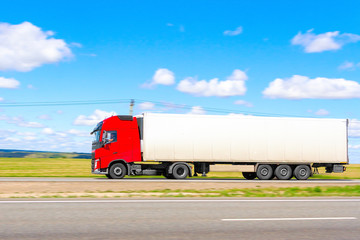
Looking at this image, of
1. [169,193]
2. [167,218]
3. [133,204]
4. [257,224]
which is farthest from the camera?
[169,193]

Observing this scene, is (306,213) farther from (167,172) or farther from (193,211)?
(167,172)

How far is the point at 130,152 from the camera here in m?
25.2

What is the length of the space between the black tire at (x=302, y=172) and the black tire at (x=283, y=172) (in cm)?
37

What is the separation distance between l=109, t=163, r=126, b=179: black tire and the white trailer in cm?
138

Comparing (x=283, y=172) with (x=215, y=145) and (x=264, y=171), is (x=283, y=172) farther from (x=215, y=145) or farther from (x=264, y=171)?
(x=215, y=145)

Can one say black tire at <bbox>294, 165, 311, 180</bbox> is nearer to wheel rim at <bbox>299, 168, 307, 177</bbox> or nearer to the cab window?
wheel rim at <bbox>299, 168, 307, 177</bbox>

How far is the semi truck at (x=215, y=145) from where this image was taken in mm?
25172

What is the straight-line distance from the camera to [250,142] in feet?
86.7

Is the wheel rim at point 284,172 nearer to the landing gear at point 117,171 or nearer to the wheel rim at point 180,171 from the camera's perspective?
the wheel rim at point 180,171

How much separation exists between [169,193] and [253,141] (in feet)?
41.5

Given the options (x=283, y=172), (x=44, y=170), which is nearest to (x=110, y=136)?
(x=283, y=172)

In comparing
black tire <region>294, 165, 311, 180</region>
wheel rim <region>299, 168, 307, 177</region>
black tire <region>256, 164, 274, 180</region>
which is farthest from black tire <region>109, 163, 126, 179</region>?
wheel rim <region>299, 168, 307, 177</region>

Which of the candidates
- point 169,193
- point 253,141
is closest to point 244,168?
point 253,141

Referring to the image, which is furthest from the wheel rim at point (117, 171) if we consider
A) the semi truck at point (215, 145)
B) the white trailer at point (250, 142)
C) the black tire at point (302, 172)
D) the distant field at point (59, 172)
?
the black tire at point (302, 172)
